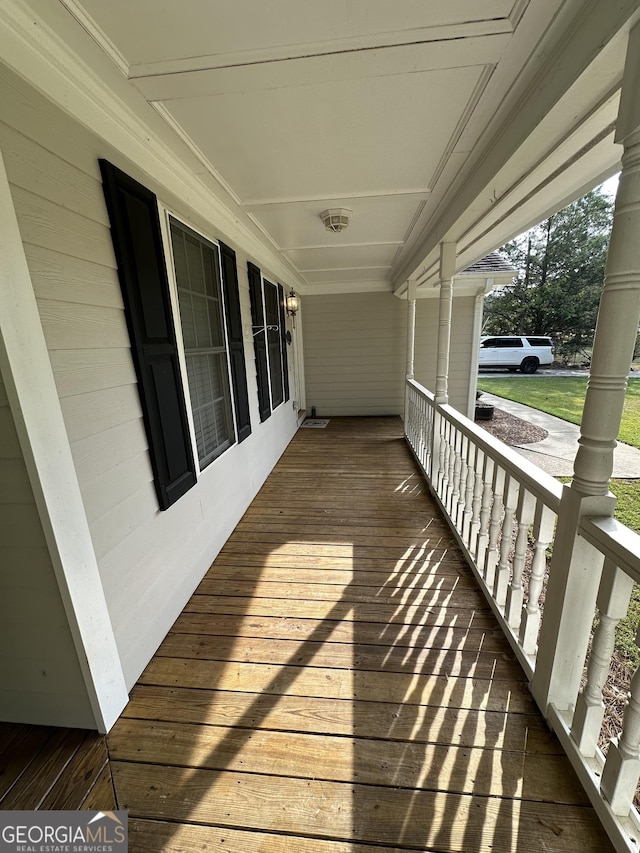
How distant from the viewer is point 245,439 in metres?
3.05

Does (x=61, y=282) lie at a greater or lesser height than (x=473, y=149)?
lesser

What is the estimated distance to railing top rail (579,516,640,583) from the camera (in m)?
0.93

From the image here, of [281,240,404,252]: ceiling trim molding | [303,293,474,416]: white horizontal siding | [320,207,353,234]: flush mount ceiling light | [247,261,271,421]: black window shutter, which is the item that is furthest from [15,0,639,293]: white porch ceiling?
[303,293,474,416]: white horizontal siding

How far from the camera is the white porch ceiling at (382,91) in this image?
1.02 meters

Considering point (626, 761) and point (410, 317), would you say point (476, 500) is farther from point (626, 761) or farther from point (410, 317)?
point (410, 317)

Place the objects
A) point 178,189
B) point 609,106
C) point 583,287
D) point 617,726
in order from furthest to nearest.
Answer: point 583,287 → point 178,189 → point 617,726 → point 609,106

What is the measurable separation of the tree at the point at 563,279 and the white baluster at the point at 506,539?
18.6 meters

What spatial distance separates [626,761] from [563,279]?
21.5m

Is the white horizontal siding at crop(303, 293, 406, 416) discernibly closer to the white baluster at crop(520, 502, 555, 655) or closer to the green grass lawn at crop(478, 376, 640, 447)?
the green grass lawn at crop(478, 376, 640, 447)

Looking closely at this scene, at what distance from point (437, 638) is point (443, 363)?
2209mm

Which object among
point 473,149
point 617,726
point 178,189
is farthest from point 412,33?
point 617,726

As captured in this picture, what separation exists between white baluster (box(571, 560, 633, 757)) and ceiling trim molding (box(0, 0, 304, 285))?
2354mm

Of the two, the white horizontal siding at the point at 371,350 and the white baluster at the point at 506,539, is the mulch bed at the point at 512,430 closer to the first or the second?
the white horizontal siding at the point at 371,350

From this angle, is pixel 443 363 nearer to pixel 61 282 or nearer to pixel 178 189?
pixel 178 189
